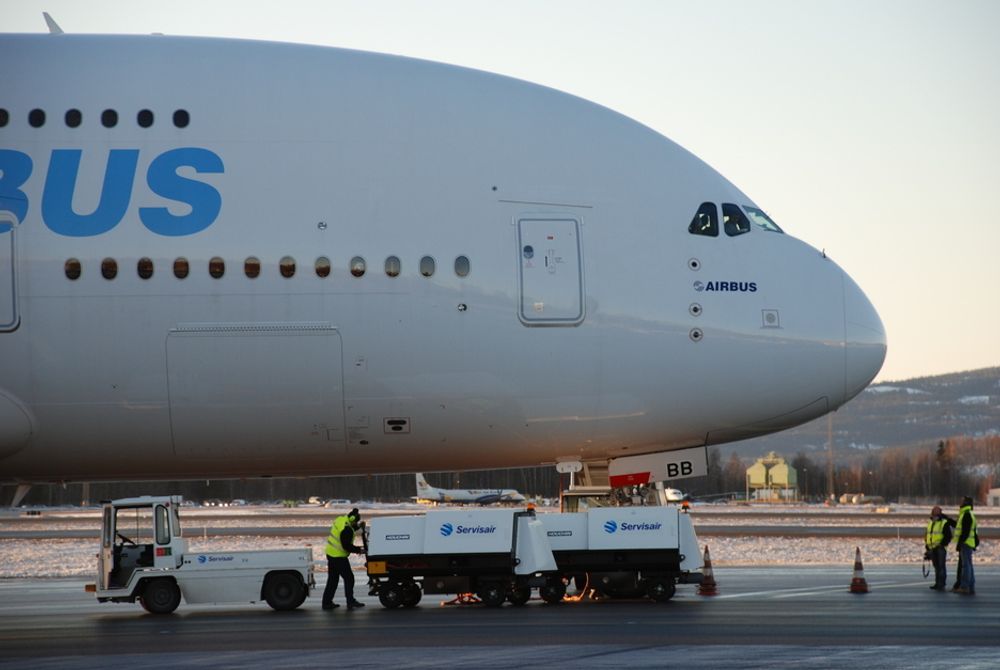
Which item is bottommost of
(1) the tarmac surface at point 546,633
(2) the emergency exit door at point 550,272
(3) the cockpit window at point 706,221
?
(1) the tarmac surface at point 546,633

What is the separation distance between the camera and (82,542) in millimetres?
48469

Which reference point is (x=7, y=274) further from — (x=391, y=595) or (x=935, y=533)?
(x=935, y=533)

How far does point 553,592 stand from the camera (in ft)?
70.4

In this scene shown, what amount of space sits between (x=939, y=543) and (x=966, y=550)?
51.8 inches

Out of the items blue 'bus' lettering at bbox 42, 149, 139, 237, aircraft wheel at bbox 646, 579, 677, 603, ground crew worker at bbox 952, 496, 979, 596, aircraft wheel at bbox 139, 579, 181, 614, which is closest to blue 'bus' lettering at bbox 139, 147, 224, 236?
blue 'bus' lettering at bbox 42, 149, 139, 237

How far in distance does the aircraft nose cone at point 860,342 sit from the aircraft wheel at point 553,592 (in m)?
5.97

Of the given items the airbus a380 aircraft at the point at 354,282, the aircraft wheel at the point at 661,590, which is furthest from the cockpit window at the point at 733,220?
the aircraft wheel at the point at 661,590

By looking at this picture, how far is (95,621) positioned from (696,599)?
31.7ft

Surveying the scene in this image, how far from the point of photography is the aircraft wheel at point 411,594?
2161 centimetres

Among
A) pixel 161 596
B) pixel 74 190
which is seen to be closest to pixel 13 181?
pixel 74 190

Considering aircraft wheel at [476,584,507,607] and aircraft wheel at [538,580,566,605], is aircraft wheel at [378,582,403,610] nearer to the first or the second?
aircraft wheel at [476,584,507,607]

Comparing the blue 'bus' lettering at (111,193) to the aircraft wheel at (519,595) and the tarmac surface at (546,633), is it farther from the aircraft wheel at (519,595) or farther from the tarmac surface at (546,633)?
the aircraft wheel at (519,595)

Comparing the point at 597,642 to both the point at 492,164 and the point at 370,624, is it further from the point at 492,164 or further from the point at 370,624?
the point at 492,164

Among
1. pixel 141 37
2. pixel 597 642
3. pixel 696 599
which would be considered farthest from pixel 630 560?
pixel 141 37
